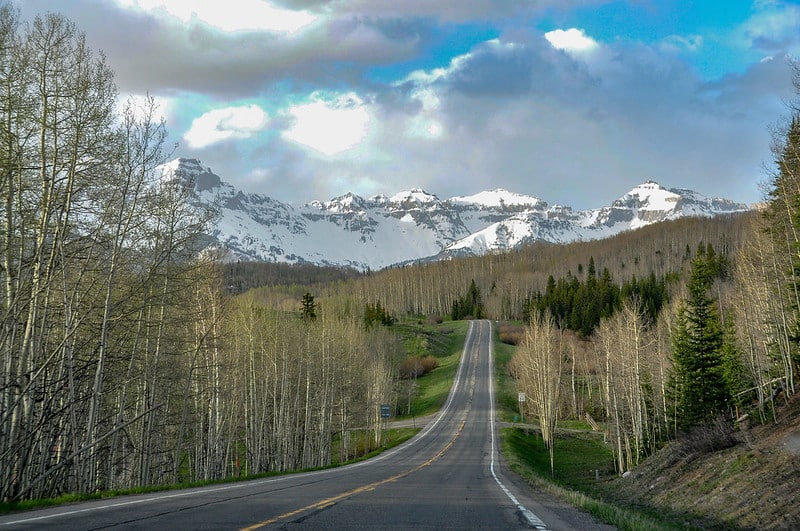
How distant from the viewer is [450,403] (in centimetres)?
8794

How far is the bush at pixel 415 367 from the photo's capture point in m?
106

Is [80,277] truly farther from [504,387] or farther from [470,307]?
[470,307]

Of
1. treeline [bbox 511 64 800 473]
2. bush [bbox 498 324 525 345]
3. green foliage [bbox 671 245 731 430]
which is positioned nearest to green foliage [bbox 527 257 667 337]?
bush [bbox 498 324 525 345]

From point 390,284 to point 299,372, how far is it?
148 metres

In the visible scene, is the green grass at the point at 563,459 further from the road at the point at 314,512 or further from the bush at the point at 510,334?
the bush at the point at 510,334

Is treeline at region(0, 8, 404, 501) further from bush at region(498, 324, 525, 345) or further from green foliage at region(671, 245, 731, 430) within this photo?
bush at region(498, 324, 525, 345)

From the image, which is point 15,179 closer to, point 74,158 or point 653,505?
point 74,158

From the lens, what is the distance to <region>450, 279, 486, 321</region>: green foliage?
17238 centimetres

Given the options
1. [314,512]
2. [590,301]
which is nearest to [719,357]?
[314,512]

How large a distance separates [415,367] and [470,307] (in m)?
71.6

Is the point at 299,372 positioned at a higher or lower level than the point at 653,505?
higher

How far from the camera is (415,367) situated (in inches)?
4176

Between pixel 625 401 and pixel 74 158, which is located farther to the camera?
pixel 625 401

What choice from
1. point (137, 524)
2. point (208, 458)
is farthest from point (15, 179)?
point (208, 458)
